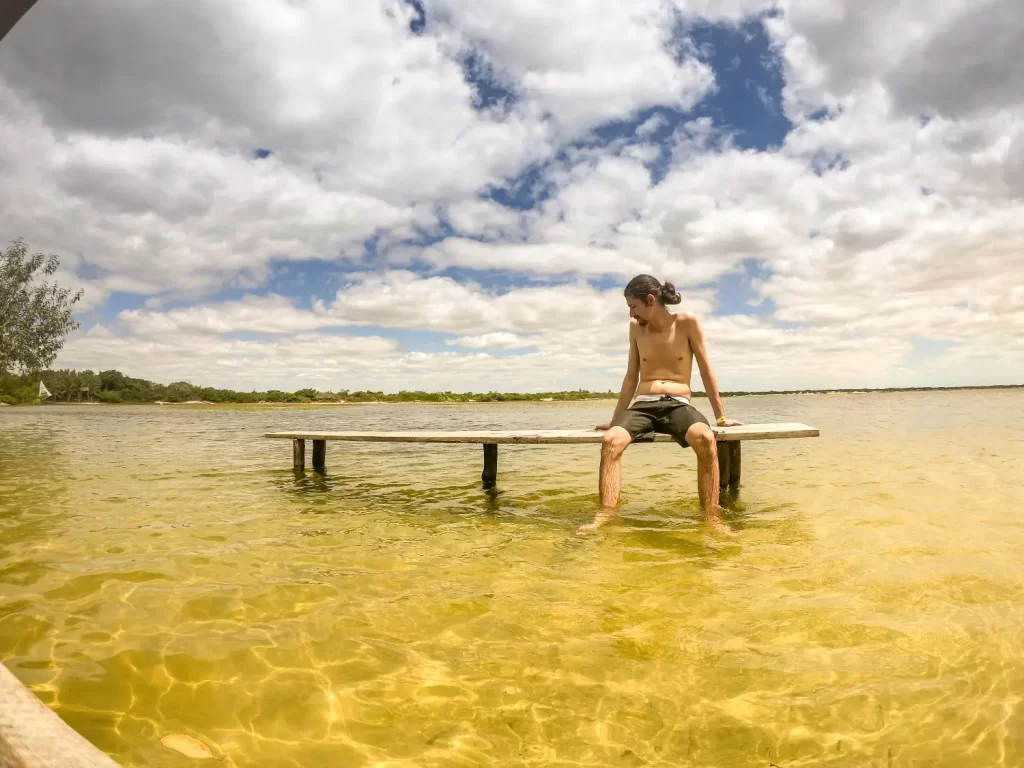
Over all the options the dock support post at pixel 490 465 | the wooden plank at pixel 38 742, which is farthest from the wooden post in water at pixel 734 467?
the wooden plank at pixel 38 742

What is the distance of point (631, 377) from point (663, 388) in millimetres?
673

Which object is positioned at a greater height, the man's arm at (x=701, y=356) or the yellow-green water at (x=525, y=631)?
the man's arm at (x=701, y=356)

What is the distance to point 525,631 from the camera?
3.23m

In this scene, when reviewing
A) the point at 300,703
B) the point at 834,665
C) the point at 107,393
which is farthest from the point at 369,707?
the point at 107,393

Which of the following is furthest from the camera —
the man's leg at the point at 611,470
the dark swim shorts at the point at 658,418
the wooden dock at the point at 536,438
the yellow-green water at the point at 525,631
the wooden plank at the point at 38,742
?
the wooden dock at the point at 536,438

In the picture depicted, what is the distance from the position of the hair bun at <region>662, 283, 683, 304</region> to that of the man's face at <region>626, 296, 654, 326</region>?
21 cm

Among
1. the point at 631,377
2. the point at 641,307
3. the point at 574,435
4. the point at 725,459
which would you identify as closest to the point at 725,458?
→ the point at 725,459

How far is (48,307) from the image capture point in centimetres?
3528

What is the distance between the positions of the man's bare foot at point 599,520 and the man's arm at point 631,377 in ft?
4.10

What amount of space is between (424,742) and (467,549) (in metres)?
2.83

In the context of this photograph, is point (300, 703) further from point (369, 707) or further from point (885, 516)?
point (885, 516)

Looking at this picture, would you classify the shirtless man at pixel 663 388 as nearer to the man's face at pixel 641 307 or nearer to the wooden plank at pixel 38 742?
the man's face at pixel 641 307

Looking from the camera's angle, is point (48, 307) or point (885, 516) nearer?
point (885, 516)

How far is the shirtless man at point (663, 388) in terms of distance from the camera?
5910 millimetres
